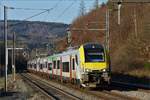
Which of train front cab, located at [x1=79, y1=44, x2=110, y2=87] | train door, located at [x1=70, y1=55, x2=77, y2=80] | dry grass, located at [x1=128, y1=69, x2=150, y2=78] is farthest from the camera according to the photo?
dry grass, located at [x1=128, y1=69, x2=150, y2=78]

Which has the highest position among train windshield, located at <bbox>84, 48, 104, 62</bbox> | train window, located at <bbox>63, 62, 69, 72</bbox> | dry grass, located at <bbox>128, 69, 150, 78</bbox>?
train windshield, located at <bbox>84, 48, 104, 62</bbox>

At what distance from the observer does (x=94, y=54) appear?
108 feet

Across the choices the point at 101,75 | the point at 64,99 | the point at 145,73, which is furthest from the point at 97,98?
the point at 145,73

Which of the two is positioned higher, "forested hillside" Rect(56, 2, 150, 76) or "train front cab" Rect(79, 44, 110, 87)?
"forested hillside" Rect(56, 2, 150, 76)

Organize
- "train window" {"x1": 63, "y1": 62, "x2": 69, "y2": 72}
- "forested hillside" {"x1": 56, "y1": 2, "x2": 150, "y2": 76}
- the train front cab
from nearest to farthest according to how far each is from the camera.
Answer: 1. the train front cab
2. "train window" {"x1": 63, "y1": 62, "x2": 69, "y2": 72}
3. "forested hillside" {"x1": 56, "y1": 2, "x2": 150, "y2": 76}

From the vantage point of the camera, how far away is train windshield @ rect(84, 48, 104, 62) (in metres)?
32.6

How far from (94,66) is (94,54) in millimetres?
930

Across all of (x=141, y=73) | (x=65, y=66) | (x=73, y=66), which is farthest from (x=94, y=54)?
(x=141, y=73)

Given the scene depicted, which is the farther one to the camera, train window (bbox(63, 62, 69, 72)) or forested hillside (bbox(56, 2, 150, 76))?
forested hillside (bbox(56, 2, 150, 76))

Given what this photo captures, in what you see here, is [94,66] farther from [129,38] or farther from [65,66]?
[129,38]

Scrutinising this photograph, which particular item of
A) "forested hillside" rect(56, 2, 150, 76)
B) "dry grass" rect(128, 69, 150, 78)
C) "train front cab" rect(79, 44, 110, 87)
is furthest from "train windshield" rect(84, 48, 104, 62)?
"dry grass" rect(128, 69, 150, 78)

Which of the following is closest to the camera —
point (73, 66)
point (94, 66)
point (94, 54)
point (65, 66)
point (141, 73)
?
point (94, 66)

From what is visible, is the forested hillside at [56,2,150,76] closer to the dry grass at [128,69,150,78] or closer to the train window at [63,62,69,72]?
the dry grass at [128,69,150,78]

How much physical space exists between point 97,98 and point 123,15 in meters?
59.2
